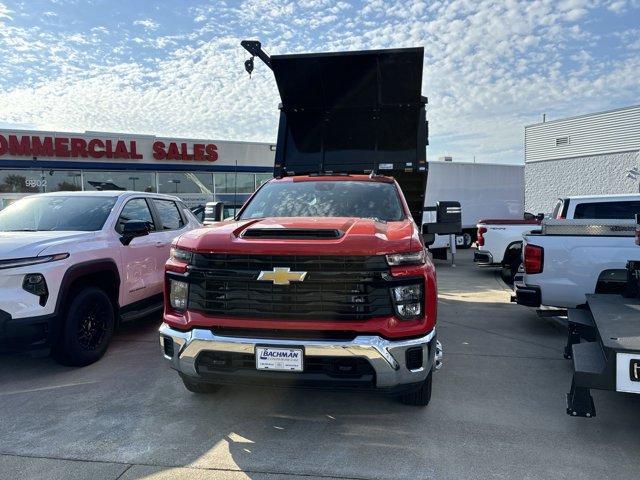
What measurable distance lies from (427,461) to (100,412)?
255 centimetres

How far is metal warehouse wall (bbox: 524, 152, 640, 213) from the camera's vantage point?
2019 cm

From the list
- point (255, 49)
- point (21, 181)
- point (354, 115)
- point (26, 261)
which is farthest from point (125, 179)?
point (26, 261)

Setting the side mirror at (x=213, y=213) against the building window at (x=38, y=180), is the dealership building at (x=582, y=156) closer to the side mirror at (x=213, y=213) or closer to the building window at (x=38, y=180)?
the side mirror at (x=213, y=213)

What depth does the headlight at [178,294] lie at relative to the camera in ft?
11.2

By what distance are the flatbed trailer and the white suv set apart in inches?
171

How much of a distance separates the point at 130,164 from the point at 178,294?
21.1 metres

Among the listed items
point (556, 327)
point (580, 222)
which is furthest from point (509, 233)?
point (580, 222)

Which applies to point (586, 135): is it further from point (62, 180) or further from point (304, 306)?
point (62, 180)

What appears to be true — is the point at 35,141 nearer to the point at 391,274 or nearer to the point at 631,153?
the point at 391,274

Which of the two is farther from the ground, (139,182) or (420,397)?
(139,182)

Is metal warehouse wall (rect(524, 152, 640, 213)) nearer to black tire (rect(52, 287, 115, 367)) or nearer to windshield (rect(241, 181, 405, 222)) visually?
windshield (rect(241, 181, 405, 222))

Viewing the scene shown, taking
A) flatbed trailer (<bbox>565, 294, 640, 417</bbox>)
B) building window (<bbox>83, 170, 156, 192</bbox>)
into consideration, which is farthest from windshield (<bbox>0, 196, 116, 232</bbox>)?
building window (<bbox>83, 170, 156, 192</bbox>)

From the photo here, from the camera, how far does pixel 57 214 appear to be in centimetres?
545

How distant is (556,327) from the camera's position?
252 inches
